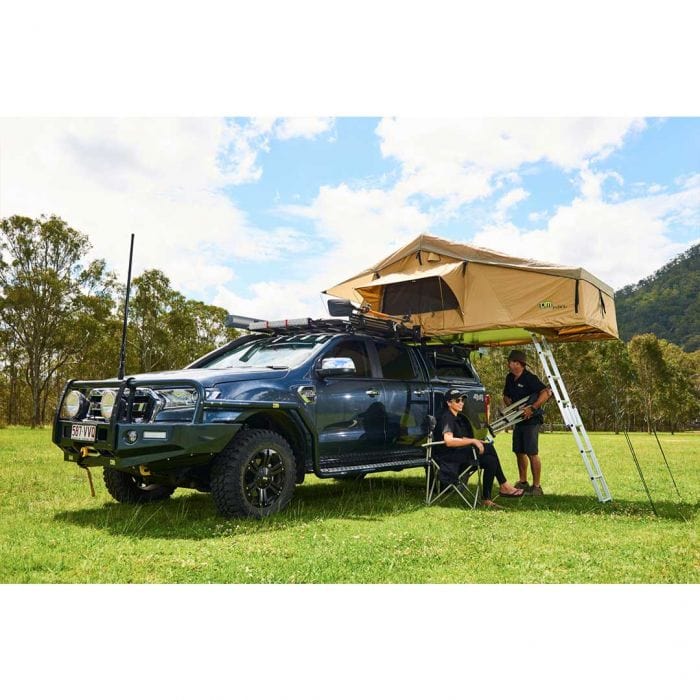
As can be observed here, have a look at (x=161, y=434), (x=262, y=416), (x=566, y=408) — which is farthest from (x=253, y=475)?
(x=566, y=408)

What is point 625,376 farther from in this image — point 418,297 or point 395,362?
point 395,362

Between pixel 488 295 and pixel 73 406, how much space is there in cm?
491

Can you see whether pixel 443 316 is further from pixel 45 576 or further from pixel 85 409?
pixel 45 576

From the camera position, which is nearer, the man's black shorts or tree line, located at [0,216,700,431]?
the man's black shorts

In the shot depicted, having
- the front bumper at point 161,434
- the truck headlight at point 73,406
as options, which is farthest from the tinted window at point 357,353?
the truck headlight at point 73,406

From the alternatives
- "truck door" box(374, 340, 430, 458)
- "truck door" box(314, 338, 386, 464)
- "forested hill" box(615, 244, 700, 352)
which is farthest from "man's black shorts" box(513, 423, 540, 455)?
"forested hill" box(615, 244, 700, 352)

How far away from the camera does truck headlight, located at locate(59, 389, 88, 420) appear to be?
6156 millimetres

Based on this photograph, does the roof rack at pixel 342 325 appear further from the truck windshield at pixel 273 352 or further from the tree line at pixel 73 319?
the tree line at pixel 73 319

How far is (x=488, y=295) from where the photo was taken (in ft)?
26.9

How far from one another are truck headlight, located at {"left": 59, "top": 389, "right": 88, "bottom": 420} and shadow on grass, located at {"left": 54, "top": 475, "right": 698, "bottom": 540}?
3.09 feet

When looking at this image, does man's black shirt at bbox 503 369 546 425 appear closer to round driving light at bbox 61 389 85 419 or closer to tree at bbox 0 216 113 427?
round driving light at bbox 61 389 85 419

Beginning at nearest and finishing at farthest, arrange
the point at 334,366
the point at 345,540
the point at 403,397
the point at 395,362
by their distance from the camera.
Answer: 1. the point at 345,540
2. the point at 334,366
3. the point at 403,397
4. the point at 395,362

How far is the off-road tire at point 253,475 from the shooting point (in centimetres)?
574

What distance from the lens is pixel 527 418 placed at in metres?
8.55
